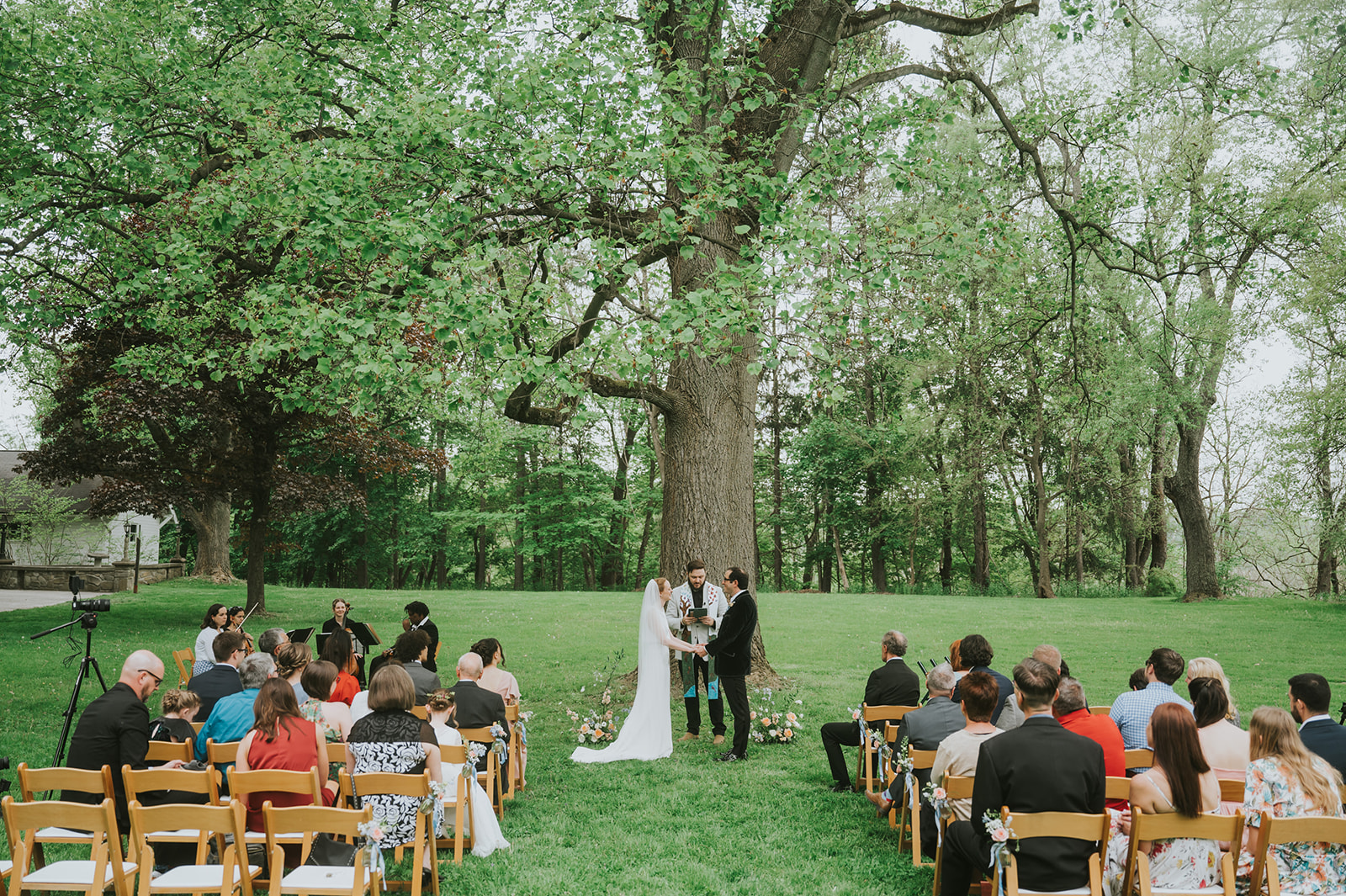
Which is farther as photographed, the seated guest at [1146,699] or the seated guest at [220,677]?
the seated guest at [220,677]

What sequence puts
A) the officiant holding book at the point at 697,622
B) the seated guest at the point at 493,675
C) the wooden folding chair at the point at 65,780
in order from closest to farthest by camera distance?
the wooden folding chair at the point at 65,780 < the seated guest at the point at 493,675 < the officiant holding book at the point at 697,622

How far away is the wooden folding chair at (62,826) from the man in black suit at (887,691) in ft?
17.5

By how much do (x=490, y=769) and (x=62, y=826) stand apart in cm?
288

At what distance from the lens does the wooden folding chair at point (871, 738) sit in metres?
6.97

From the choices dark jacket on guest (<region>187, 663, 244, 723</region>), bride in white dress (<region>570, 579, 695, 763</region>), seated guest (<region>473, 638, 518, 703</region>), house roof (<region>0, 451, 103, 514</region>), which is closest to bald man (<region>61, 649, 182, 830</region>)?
dark jacket on guest (<region>187, 663, 244, 723</region>)

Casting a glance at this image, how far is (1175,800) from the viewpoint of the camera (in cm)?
422

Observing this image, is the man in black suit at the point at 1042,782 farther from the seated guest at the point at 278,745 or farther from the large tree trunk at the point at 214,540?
the large tree trunk at the point at 214,540

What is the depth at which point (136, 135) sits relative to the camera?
9.63 meters

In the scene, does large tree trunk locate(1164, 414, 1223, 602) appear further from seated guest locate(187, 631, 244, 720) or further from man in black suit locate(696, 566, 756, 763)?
seated guest locate(187, 631, 244, 720)

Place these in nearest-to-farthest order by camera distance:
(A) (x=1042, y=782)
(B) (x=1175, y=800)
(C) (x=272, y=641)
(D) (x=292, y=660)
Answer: (B) (x=1175, y=800)
(A) (x=1042, y=782)
(D) (x=292, y=660)
(C) (x=272, y=641)

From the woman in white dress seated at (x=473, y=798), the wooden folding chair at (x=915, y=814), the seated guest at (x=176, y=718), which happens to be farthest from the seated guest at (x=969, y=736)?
the seated guest at (x=176, y=718)

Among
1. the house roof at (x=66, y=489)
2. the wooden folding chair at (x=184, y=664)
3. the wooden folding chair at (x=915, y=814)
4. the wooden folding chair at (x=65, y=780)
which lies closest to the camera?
the wooden folding chair at (x=65, y=780)

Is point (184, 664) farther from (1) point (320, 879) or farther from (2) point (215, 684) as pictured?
(1) point (320, 879)

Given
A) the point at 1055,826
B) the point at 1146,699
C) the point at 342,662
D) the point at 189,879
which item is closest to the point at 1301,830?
the point at 1055,826
